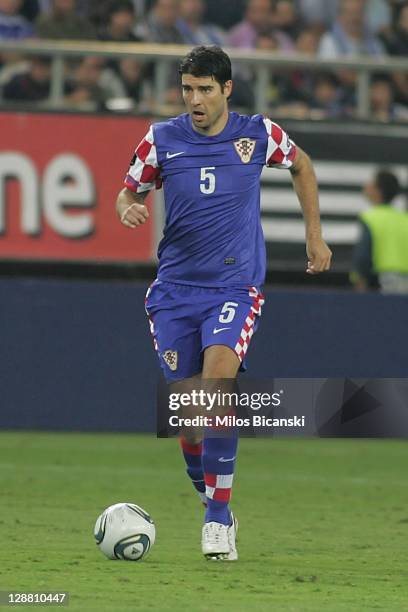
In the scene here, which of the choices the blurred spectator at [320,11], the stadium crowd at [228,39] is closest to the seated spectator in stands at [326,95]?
the stadium crowd at [228,39]

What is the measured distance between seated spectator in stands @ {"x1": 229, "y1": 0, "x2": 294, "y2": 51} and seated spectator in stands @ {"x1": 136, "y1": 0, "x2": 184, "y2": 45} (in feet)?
2.70

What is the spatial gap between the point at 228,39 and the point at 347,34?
122 cm

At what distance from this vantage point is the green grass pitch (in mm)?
6363

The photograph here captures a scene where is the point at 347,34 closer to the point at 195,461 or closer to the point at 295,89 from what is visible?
the point at 295,89

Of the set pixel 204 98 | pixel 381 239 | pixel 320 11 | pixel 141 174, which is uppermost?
pixel 320 11

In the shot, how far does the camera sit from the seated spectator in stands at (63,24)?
1468cm

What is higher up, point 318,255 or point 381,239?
point 318,255

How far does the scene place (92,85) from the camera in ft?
47.3

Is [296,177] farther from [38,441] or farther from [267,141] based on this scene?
[38,441]

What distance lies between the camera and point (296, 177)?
7.79 m

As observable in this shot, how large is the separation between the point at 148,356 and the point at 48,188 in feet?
5.83

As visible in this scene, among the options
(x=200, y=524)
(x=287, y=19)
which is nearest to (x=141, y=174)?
(x=200, y=524)

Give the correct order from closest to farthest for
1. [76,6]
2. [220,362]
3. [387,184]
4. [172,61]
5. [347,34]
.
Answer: [220,362]
[387,184]
[172,61]
[76,6]
[347,34]

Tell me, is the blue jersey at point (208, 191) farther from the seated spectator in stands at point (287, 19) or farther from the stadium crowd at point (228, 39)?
the seated spectator in stands at point (287, 19)
